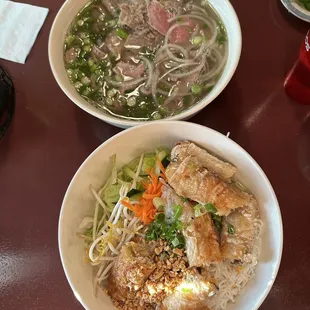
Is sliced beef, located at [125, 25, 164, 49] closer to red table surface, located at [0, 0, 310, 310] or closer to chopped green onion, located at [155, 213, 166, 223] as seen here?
red table surface, located at [0, 0, 310, 310]

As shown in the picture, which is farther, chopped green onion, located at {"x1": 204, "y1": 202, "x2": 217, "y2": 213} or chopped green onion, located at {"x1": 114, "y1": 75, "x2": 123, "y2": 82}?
chopped green onion, located at {"x1": 114, "y1": 75, "x2": 123, "y2": 82}

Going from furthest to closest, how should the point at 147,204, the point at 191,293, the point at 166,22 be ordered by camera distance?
1. the point at 166,22
2. the point at 147,204
3. the point at 191,293

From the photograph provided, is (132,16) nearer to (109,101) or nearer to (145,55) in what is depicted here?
(145,55)

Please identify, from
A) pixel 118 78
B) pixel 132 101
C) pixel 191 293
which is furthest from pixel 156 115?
pixel 191 293

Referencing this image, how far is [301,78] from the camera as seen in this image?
5.06 feet

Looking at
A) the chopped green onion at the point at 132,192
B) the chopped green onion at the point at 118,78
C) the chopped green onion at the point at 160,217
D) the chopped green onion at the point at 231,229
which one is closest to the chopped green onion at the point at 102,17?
the chopped green onion at the point at 118,78

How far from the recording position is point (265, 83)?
164 centimetres

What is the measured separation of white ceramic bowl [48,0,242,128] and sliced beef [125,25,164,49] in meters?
0.24

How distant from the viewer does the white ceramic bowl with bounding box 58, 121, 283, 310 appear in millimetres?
1271

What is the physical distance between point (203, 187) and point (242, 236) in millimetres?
213

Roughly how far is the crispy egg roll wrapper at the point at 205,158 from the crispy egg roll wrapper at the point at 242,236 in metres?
0.13

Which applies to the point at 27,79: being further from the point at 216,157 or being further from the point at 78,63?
the point at 216,157

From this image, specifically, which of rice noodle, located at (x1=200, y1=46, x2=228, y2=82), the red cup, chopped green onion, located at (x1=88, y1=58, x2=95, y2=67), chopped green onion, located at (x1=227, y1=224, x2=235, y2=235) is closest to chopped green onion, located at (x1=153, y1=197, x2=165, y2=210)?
chopped green onion, located at (x1=227, y1=224, x2=235, y2=235)

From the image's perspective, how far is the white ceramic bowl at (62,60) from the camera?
1395 millimetres
